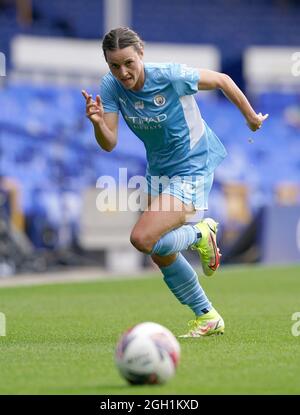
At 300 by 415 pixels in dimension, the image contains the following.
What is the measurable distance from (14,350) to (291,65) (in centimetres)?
2295

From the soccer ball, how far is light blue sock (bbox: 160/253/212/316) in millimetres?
1974

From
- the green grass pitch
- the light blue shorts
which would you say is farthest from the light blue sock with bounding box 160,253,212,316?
the light blue shorts

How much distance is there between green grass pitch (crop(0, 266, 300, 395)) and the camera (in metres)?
5.21

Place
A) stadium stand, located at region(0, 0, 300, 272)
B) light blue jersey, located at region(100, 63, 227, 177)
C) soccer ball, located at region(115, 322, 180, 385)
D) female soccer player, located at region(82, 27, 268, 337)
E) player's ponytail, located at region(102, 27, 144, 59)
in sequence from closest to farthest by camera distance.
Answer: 1. soccer ball, located at region(115, 322, 180, 385)
2. player's ponytail, located at region(102, 27, 144, 59)
3. female soccer player, located at region(82, 27, 268, 337)
4. light blue jersey, located at region(100, 63, 227, 177)
5. stadium stand, located at region(0, 0, 300, 272)

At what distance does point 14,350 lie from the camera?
662cm

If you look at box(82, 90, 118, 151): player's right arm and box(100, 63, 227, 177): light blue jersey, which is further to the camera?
box(100, 63, 227, 177): light blue jersey

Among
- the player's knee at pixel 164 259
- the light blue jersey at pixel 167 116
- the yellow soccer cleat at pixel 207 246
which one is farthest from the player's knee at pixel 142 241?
the light blue jersey at pixel 167 116

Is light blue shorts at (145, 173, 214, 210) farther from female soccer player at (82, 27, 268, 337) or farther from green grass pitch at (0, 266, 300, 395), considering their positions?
green grass pitch at (0, 266, 300, 395)

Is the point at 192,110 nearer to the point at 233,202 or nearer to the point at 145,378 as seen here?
the point at 145,378

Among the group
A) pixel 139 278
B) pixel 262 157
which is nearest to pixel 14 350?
pixel 139 278

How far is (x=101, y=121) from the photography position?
23.0ft

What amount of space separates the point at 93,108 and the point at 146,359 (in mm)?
2225

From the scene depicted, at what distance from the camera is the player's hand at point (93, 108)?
678 cm

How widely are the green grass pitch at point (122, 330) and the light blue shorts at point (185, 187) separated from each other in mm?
966
